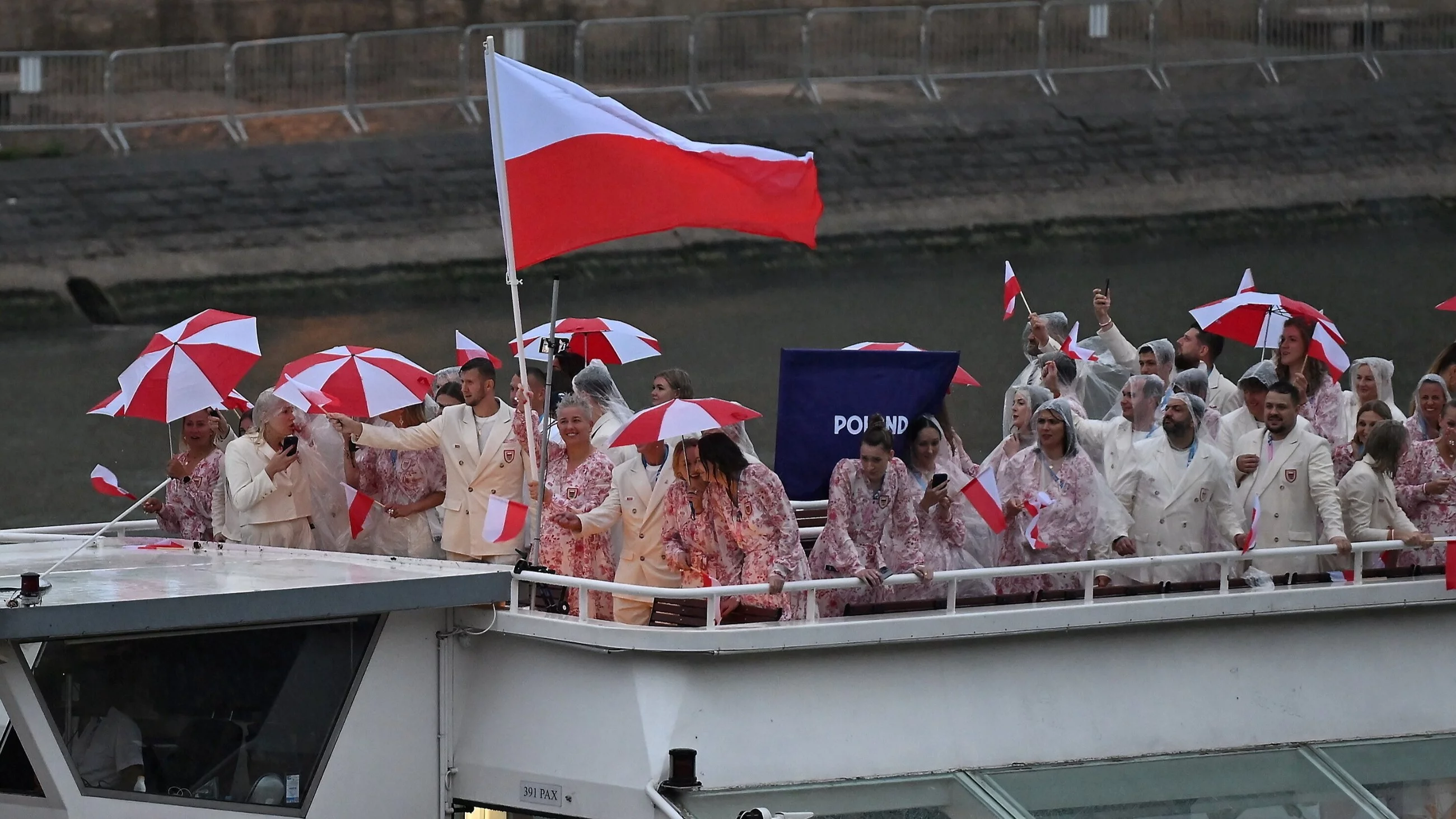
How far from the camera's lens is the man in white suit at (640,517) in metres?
8.80

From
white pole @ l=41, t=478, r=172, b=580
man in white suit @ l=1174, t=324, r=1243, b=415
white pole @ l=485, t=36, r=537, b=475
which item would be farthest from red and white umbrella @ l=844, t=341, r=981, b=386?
white pole @ l=41, t=478, r=172, b=580

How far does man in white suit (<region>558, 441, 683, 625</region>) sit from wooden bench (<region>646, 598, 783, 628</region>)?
1.22 feet

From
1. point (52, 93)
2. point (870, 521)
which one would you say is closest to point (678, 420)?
point (870, 521)

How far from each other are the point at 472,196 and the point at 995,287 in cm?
738

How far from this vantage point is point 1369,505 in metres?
9.52

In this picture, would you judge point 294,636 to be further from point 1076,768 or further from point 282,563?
point 1076,768

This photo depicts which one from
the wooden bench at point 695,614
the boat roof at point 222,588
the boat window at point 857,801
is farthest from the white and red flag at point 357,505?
the boat window at point 857,801

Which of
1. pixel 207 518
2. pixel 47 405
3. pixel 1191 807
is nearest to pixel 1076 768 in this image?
pixel 1191 807

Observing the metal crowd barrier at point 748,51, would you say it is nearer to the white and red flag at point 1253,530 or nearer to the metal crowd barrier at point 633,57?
the metal crowd barrier at point 633,57

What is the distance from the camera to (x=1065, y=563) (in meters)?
8.63

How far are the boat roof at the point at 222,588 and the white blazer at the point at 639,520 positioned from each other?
1.81ft

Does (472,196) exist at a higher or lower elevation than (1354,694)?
higher

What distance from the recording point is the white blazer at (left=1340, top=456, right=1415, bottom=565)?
950 centimetres

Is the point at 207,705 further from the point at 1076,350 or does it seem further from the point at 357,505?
the point at 1076,350
